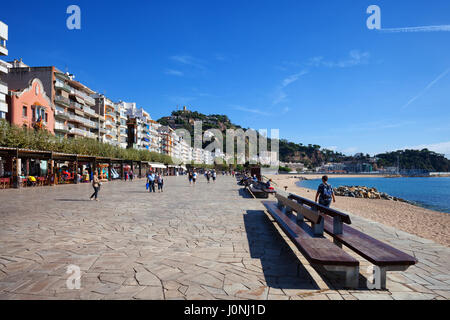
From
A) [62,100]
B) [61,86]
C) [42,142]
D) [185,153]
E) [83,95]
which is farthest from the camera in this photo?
[185,153]

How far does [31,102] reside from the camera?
37.5m

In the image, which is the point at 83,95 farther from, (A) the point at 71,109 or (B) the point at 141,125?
A: (B) the point at 141,125

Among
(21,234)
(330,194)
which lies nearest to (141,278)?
(21,234)

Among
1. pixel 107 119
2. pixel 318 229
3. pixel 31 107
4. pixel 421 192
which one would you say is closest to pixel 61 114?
pixel 31 107

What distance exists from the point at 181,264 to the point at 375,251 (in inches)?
113

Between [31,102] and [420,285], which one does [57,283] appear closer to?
[420,285]

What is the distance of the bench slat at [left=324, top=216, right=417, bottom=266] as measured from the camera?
10.4 feet

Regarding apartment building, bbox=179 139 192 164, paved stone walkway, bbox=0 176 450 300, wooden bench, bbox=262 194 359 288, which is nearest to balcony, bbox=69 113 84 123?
paved stone walkway, bbox=0 176 450 300

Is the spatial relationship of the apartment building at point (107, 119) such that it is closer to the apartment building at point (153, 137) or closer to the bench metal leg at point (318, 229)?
the apartment building at point (153, 137)

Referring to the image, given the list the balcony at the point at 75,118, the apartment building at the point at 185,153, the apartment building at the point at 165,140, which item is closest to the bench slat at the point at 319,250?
the balcony at the point at 75,118

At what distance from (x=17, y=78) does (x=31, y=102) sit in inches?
397

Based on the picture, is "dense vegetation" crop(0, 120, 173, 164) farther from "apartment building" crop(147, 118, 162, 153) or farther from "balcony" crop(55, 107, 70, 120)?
"apartment building" crop(147, 118, 162, 153)

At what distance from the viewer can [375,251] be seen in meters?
3.54

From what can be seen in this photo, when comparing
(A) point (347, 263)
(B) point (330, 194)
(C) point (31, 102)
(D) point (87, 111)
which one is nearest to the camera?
(A) point (347, 263)
